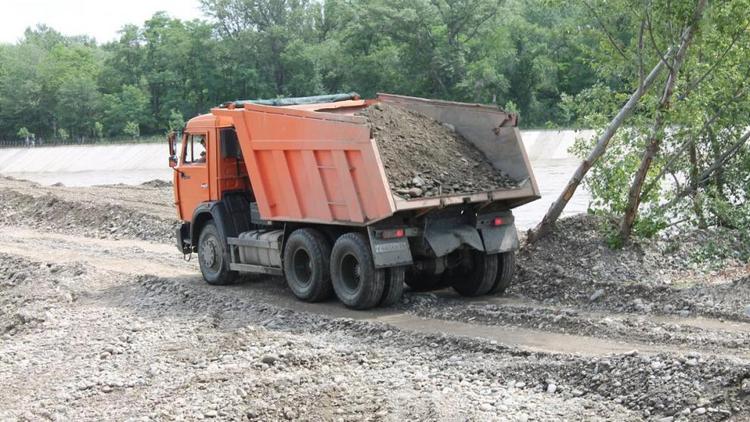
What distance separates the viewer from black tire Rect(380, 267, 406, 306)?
1194 centimetres

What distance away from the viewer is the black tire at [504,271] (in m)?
12.7

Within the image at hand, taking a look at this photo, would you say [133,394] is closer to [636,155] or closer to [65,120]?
[636,155]

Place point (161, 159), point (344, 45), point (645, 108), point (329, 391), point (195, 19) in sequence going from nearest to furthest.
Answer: point (329, 391)
point (645, 108)
point (161, 159)
point (344, 45)
point (195, 19)

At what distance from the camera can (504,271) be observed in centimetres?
1276

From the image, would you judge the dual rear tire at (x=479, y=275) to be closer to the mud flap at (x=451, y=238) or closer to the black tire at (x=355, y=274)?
the mud flap at (x=451, y=238)

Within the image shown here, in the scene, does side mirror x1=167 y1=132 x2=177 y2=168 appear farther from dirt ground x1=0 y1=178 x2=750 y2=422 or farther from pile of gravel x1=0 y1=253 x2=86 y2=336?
pile of gravel x1=0 y1=253 x2=86 y2=336

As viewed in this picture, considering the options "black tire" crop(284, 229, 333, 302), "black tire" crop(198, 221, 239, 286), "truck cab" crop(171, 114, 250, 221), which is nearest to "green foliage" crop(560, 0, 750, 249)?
"black tire" crop(284, 229, 333, 302)

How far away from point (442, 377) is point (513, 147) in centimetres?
463

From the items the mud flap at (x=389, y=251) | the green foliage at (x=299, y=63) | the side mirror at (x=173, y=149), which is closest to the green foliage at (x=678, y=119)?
the mud flap at (x=389, y=251)

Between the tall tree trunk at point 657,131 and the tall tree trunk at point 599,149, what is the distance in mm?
303

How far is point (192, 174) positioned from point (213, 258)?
1.34 meters

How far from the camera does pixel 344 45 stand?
77062 millimetres

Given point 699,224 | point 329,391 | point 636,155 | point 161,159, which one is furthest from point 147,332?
point 161,159

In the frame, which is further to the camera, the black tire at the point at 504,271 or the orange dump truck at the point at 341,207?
the black tire at the point at 504,271
